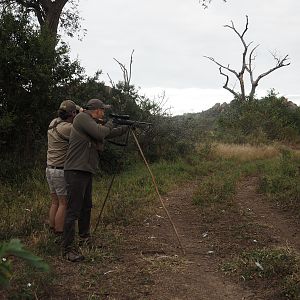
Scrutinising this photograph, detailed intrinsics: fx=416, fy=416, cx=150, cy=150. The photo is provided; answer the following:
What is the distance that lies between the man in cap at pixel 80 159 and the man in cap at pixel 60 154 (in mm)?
477

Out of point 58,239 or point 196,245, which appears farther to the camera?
point 196,245

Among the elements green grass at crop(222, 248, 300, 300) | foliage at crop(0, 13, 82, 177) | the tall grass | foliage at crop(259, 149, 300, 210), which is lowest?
green grass at crop(222, 248, 300, 300)

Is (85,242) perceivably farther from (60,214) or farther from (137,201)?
(137,201)

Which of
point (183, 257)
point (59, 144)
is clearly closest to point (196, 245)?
point (183, 257)

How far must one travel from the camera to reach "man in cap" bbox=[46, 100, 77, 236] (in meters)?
5.65

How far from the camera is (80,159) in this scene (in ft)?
16.9

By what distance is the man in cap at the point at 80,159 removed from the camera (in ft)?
16.6

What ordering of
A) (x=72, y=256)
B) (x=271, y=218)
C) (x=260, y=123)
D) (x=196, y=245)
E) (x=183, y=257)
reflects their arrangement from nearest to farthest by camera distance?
(x=72, y=256), (x=183, y=257), (x=196, y=245), (x=271, y=218), (x=260, y=123)

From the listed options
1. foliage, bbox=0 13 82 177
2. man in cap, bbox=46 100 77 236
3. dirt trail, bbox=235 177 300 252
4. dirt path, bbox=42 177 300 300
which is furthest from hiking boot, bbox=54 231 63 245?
foliage, bbox=0 13 82 177

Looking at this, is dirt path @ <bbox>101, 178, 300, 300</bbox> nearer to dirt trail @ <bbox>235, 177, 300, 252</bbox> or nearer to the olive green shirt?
dirt trail @ <bbox>235, 177, 300, 252</bbox>

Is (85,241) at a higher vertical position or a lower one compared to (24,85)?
lower

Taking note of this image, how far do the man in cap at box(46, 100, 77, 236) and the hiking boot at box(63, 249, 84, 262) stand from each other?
0.63 metres

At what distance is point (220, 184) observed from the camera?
9.82 m

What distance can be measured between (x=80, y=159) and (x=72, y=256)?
46.1 inches
